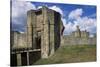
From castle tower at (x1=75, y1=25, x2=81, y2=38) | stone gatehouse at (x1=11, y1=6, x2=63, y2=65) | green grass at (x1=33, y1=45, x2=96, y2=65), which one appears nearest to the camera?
stone gatehouse at (x1=11, y1=6, x2=63, y2=65)

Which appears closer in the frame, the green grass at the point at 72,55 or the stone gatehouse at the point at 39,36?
the stone gatehouse at the point at 39,36

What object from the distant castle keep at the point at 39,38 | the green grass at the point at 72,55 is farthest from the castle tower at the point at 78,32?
the green grass at the point at 72,55

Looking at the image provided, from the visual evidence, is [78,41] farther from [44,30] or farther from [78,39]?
[44,30]

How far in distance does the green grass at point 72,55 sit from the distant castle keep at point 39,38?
0.05m

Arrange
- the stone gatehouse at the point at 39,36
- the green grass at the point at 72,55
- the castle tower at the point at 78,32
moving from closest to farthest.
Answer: the stone gatehouse at the point at 39,36 < the green grass at the point at 72,55 < the castle tower at the point at 78,32

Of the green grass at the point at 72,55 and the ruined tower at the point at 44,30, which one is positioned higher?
the ruined tower at the point at 44,30

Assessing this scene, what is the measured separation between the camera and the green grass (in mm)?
2404

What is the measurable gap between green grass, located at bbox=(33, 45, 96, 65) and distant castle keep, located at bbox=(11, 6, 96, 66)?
0.05 m

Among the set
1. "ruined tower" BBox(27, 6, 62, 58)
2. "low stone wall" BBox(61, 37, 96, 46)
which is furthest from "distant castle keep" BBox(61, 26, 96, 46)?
"ruined tower" BBox(27, 6, 62, 58)

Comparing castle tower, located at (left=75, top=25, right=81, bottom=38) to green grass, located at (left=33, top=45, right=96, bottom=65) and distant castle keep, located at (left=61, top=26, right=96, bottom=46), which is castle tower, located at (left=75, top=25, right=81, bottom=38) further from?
green grass, located at (left=33, top=45, right=96, bottom=65)

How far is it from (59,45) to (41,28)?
32 cm

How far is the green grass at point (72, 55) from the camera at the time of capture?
2.40 metres

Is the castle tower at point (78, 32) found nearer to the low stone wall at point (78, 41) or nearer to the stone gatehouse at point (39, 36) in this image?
the low stone wall at point (78, 41)

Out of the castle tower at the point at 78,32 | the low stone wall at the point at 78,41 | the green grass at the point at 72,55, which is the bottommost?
the green grass at the point at 72,55
